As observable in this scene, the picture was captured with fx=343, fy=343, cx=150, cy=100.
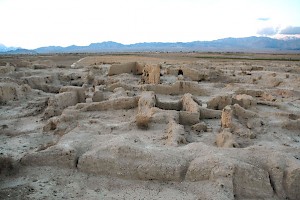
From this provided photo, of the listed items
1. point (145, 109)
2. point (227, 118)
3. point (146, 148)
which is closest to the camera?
point (146, 148)

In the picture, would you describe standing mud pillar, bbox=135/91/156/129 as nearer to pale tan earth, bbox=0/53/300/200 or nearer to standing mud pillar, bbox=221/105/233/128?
pale tan earth, bbox=0/53/300/200

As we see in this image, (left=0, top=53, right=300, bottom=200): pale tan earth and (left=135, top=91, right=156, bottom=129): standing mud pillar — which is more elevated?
(left=135, top=91, right=156, bottom=129): standing mud pillar

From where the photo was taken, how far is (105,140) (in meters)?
9.27

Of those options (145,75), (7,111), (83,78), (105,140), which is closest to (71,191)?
(105,140)

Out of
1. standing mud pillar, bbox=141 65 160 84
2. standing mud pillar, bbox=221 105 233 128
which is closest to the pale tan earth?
standing mud pillar, bbox=221 105 233 128

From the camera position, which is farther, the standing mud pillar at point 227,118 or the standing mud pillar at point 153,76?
the standing mud pillar at point 153,76

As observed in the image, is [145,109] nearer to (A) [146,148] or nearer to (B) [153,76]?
(A) [146,148]

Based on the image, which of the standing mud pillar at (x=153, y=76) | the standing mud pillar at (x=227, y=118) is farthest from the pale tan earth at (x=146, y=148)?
the standing mud pillar at (x=153, y=76)

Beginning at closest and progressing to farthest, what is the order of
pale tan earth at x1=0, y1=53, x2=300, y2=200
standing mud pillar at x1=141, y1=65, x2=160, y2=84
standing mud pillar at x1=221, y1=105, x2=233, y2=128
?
1. pale tan earth at x1=0, y1=53, x2=300, y2=200
2. standing mud pillar at x1=221, y1=105, x2=233, y2=128
3. standing mud pillar at x1=141, y1=65, x2=160, y2=84

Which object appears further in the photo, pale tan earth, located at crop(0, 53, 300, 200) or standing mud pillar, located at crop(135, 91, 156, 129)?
standing mud pillar, located at crop(135, 91, 156, 129)

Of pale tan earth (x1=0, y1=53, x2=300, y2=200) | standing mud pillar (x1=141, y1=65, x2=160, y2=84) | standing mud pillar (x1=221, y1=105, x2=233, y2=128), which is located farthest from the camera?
standing mud pillar (x1=141, y1=65, x2=160, y2=84)

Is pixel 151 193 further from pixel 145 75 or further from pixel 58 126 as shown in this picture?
pixel 145 75

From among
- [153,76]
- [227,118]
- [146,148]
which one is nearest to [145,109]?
[227,118]

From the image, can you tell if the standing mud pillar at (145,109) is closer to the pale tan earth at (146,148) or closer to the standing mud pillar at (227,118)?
the pale tan earth at (146,148)
